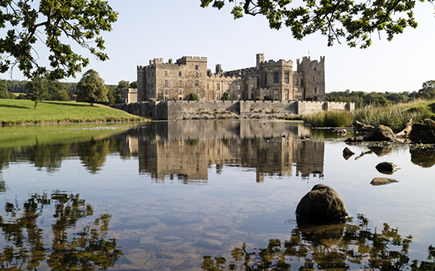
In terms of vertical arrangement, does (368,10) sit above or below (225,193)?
above

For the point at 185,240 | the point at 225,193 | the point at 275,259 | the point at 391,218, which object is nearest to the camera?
the point at 275,259

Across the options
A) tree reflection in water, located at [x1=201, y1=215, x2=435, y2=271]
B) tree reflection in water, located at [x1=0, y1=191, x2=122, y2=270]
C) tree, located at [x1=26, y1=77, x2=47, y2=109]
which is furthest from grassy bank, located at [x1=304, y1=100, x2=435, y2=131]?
tree, located at [x1=26, y1=77, x2=47, y2=109]

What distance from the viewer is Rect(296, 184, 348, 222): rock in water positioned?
588 cm

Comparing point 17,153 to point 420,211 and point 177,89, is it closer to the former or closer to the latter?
point 420,211

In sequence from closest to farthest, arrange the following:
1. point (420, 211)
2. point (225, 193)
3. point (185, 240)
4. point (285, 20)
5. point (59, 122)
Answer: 1. point (185, 240)
2. point (420, 211)
3. point (225, 193)
4. point (285, 20)
5. point (59, 122)

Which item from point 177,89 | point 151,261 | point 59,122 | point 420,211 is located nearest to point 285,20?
point 420,211

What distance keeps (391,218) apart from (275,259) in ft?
8.98

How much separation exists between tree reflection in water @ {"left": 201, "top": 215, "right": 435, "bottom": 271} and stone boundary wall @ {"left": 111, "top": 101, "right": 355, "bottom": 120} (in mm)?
57953

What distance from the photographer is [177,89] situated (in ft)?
250

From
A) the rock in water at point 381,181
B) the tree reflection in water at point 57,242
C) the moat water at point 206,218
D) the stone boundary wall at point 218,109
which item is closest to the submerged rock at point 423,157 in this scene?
the moat water at point 206,218

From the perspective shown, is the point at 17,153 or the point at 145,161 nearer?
the point at 145,161

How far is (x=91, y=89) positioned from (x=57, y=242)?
69.0 metres

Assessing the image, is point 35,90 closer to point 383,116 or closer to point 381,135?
point 383,116

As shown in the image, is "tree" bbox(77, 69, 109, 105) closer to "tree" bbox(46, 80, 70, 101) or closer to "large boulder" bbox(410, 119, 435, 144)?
"tree" bbox(46, 80, 70, 101)
